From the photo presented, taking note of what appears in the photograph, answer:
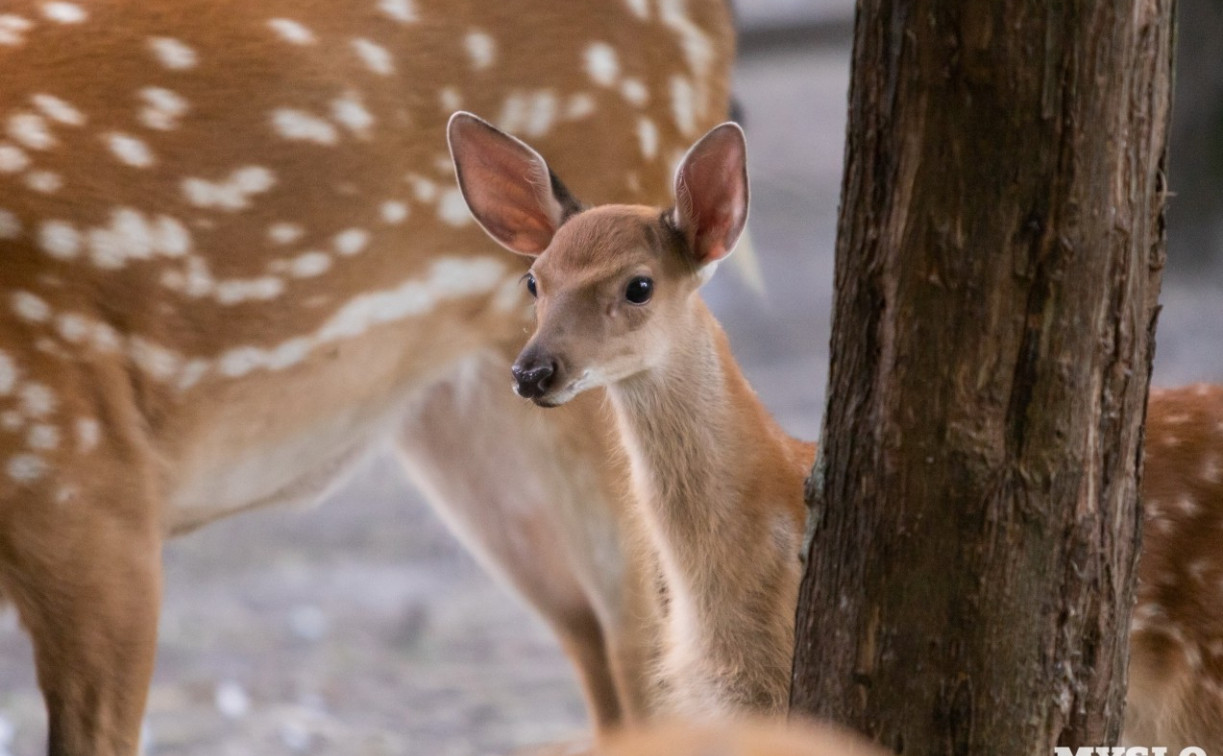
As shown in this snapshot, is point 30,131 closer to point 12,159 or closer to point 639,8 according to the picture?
point 12,159

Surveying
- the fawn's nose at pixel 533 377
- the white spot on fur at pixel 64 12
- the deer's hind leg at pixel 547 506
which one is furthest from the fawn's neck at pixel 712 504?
the white spot on fur at pixel 64 12

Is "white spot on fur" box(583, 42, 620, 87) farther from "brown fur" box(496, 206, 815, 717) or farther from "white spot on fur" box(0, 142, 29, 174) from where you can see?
"white spot on fur" box(0, 142, 29, 174)

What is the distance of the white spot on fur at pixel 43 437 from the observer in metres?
2.41

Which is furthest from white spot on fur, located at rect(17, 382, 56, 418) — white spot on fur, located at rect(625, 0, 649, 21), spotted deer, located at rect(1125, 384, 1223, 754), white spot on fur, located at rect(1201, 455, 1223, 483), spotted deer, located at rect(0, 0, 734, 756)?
white spot on fur, located at rect(1201, 455, 1223, 483)

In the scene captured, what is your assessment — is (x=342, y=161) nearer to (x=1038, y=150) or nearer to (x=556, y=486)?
(x=556, y=486)

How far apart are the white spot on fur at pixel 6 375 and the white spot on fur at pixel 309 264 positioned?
0.47m

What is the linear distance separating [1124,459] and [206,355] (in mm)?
1441

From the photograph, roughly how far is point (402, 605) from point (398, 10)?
2210mm

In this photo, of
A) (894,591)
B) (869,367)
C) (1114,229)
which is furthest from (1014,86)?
(894,591)

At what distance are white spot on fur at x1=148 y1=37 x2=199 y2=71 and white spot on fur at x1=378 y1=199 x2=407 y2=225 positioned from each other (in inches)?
14.6

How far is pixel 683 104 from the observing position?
2969 mm

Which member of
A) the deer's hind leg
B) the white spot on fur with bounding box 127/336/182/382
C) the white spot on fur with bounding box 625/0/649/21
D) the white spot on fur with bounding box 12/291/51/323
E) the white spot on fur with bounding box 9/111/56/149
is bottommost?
the deer's hind leg

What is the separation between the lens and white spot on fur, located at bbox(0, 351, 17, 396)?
7.88 feet

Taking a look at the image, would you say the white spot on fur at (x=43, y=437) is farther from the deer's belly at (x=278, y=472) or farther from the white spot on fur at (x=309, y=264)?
the white spot on fur at (x=309, y=264)
